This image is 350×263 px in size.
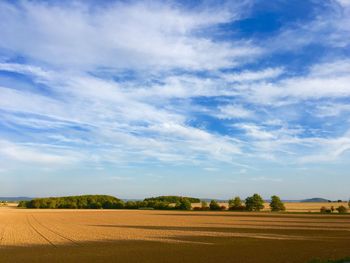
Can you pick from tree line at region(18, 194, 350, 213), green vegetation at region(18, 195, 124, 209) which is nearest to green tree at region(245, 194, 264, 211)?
tree line at region(18, 194, 350, 213)

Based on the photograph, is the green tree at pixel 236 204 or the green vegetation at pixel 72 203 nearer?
the green tree at pixel 236 204

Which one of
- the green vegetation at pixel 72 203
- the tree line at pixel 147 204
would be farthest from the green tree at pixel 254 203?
the green vegetation at pixel 72 203

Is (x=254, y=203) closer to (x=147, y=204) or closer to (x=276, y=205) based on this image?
(x=276, y=205)

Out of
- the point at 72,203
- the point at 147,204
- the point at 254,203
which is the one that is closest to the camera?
the point at 254,203

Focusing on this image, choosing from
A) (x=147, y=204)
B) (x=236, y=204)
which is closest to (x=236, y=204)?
(x=236, y=204)

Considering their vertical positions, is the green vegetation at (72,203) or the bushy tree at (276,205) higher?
the green vegetation at (72,203)

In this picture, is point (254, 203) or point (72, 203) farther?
point (72, 203)

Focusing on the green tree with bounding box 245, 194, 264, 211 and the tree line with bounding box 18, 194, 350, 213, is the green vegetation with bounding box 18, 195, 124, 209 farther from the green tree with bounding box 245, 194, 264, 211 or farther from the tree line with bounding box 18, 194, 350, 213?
the green tree with bounding box 245, 194, 264, 211

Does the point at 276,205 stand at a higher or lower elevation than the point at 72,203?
lower

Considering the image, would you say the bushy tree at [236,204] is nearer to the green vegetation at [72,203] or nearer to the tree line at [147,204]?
the tree line at [147,204]

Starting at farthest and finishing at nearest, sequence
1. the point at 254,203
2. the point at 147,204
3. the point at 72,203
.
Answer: the point at 72,203 → the point at 147,204 → the point at 254,203

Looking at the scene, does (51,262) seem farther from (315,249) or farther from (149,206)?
(149,206)

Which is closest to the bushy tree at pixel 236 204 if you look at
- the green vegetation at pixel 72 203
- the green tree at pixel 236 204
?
the green tree at pixel 236 204

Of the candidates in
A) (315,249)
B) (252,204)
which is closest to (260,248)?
(315,249)
